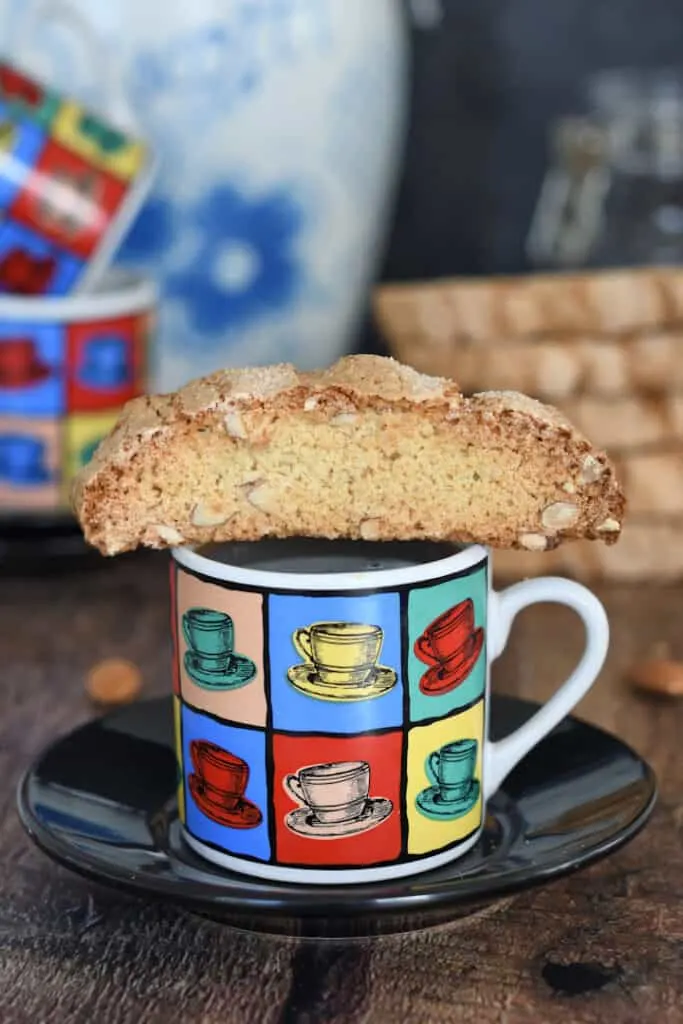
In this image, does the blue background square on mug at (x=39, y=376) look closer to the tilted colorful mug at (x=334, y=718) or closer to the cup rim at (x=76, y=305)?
the cup rim at (x=76, y=305)

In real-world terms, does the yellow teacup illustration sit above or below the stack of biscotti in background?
above

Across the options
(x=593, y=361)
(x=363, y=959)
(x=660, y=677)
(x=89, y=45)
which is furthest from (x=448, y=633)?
(x=89, y=45)

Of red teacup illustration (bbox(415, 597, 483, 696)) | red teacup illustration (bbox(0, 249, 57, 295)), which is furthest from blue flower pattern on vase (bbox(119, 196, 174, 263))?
red teacup illustration (bbox(415, 597, 483, 696))

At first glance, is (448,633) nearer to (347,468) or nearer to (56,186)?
(347,468)

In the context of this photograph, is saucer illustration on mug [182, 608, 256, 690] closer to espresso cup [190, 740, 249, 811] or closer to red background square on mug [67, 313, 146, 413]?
espresso cup [190, 740, 249, 811]

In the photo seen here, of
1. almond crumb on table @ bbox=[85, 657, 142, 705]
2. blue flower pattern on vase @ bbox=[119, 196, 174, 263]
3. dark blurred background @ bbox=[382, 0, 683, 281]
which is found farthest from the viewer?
dark blurred background @ bbox=[382, 0, 683, 281]

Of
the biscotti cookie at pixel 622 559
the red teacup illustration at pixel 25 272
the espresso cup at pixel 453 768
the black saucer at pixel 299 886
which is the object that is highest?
the red teacup illustration at pixel 25 272

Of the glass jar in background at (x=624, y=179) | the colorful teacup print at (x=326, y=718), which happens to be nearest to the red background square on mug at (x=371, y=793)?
the colorful teacup print at (x=326, y=718)
